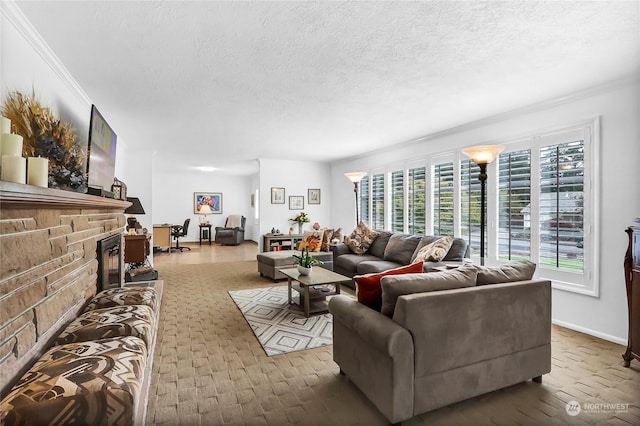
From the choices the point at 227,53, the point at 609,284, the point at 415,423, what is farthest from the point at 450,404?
the point at 227,53

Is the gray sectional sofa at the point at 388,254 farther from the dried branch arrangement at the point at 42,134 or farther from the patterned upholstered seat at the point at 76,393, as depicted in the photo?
the dried branch arrangement at the point at 42,134

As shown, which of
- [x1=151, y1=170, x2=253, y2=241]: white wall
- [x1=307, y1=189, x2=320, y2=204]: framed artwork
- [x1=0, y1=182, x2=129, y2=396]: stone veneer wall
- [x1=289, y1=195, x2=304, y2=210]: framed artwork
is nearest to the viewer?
[x1=0, y1=182, x2=129, y2=396]: stone veneer wall

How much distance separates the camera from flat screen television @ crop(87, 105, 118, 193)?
8.94 ft

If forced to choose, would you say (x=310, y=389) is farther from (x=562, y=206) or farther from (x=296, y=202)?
(x=296, y=202)

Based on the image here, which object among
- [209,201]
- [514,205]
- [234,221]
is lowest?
[234,221]

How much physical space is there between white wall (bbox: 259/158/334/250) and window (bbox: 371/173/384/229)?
1.72 metres

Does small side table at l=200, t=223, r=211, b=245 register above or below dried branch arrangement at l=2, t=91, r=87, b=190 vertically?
below

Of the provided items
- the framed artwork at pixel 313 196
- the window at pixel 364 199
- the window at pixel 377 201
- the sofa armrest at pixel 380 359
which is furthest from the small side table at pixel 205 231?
the sofa armrest at pixel 380 359

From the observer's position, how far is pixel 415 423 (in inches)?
77.1

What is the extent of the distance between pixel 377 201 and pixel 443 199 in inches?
76.0

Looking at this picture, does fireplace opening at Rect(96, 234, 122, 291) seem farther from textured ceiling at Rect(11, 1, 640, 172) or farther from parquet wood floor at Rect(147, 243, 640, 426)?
textured ceiling at Rect(11, 1, 640, 172)

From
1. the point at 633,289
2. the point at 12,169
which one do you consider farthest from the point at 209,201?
the point at 633,289

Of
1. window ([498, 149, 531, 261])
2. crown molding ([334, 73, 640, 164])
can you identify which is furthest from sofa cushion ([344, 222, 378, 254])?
window ([498, 149, 531, 261])

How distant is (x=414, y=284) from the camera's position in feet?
6.81
